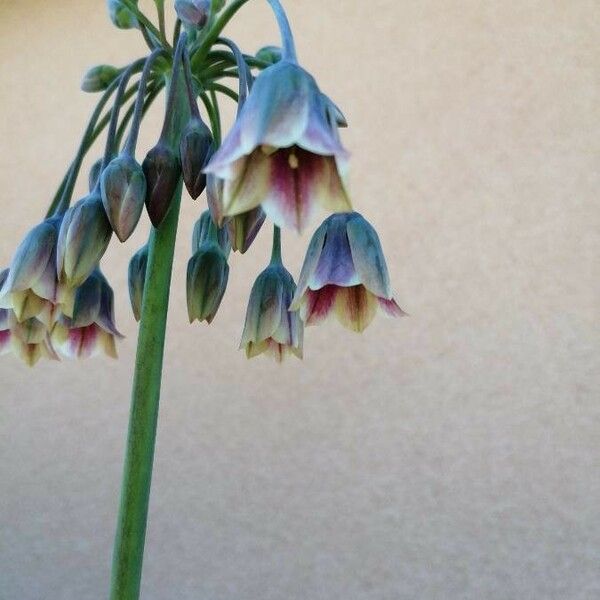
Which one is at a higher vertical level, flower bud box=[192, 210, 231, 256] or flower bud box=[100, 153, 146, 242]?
flower bud box=[192, 210, 231, 256]

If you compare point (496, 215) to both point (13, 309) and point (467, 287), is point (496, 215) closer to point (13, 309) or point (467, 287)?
point (467, 287)

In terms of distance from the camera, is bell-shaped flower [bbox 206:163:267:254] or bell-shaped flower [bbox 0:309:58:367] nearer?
bell-shaped flower [bbox 206:163:267:254]

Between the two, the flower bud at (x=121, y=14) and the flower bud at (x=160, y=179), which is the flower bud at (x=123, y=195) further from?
the flower bud at (x=121, y=14)

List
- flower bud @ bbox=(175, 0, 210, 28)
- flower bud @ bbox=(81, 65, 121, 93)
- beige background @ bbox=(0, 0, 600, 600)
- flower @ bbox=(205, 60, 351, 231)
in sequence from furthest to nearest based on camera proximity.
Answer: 1. beige background @ bbox=(0, 0, 600, 600)
2. flower bud @ bbox=(81, 65, 121, 93)
3. flower bud @ bbox=(175, 0, 210, 28)
4. flower @ bbox=(205, 60, 351, 231)

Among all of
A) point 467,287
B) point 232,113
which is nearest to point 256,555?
point 467,287

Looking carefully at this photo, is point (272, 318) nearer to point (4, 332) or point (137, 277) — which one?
point (137, 277)

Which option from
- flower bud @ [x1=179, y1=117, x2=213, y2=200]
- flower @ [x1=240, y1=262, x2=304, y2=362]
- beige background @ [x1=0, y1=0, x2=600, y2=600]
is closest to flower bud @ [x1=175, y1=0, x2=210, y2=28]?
flower bud @ [x1=179, y1=117, x2=213, y2=200]

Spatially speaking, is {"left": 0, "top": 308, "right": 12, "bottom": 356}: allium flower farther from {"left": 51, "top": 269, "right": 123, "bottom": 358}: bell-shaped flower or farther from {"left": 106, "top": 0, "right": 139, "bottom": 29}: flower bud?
{"left": 106, "top": 0, "right": 139, "bottom": 29}: flower bud

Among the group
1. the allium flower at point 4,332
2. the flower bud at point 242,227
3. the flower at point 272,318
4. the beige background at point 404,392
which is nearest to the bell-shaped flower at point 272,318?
the flower at point 272,318
